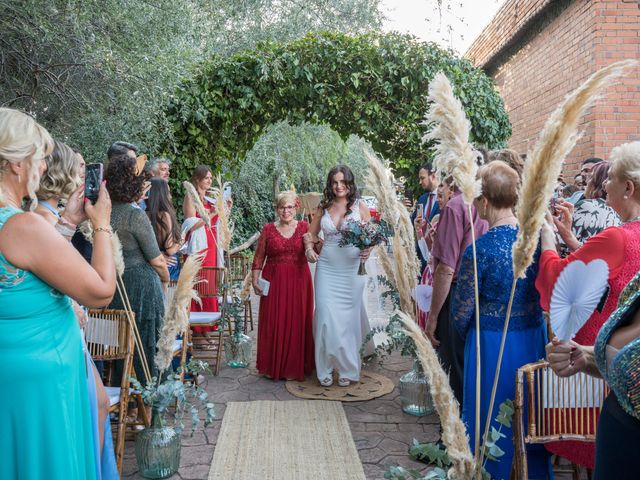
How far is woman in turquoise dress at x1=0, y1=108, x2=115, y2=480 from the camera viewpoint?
2035mm

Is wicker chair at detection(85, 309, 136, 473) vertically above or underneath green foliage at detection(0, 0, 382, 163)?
underneath

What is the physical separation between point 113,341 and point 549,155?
3142 millimetres

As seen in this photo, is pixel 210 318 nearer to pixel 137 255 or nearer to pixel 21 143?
pixel 137 255

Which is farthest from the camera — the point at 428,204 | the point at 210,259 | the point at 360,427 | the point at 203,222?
the point at 210,259

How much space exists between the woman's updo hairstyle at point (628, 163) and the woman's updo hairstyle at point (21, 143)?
2.52 metres

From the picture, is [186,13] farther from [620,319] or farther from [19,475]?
[620,319]

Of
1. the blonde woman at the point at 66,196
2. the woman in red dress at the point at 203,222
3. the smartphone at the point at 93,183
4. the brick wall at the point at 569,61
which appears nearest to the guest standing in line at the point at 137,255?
the blonde woman at the point at 66,196

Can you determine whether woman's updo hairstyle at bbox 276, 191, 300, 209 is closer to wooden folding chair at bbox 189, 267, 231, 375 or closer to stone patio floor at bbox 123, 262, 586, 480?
wooden folding chair at bbox 189, 267, 231, 375

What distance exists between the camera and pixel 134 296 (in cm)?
433

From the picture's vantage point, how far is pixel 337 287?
582cm

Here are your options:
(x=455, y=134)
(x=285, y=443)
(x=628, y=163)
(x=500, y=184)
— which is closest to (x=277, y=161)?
(x=285, y=443)

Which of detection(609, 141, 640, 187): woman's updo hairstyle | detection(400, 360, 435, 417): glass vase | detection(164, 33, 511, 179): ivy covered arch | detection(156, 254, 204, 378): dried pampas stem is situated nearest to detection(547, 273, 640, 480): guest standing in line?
detection(609, 141, 640, 187): woman's updo hairstyle

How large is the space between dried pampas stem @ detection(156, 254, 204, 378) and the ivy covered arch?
191 inches

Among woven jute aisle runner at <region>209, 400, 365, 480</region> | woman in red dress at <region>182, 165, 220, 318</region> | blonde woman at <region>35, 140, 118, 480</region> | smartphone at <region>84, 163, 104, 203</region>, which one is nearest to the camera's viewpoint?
smartphone at <region>84, 163, 104, 203</region>
